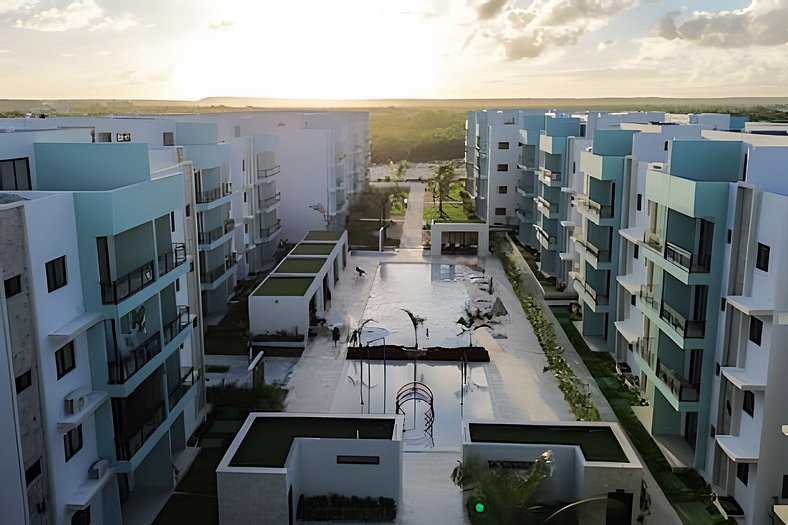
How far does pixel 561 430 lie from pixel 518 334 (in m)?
13.3

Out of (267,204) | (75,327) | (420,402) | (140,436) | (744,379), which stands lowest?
(420,402)

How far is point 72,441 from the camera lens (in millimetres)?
15477

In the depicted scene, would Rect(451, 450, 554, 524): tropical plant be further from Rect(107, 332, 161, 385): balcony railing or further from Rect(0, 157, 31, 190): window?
Rect(0, 157, 31, 190): window

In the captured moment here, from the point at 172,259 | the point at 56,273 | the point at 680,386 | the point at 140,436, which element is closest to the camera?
the point at 56,273

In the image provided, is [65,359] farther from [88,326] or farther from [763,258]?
[763,258]

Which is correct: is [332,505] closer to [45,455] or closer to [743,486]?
[45,455]

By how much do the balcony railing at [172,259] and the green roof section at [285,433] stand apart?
4.75 metres

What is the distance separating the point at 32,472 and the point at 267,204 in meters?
32.1

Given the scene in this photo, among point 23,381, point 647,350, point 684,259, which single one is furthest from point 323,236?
point 23,381

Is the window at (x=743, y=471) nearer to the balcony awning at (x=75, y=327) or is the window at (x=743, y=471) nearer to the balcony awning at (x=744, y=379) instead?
the balcony awning at (x=744, y=379)

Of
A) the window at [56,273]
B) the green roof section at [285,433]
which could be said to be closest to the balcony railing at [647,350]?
the green roof section at [285,433]

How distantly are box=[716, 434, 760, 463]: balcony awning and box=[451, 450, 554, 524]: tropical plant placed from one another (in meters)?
4.35

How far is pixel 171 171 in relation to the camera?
21828 millimetres

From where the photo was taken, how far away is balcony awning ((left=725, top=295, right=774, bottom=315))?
55.4ft
